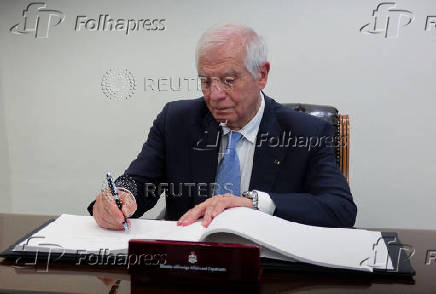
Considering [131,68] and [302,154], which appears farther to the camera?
[131,68]

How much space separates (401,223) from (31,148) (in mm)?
2391

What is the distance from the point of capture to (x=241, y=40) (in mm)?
1902

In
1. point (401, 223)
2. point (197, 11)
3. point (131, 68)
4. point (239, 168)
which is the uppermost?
point (197, 11)

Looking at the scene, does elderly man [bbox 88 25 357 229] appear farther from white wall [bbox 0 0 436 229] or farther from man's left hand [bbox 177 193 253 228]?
white wall [bbox 0 0 436 229]

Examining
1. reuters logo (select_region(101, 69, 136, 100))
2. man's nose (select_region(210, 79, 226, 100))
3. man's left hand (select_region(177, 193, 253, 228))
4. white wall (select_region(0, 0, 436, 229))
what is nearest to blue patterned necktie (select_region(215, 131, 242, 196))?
man's nose (select_region(210, 79, 226, 100))

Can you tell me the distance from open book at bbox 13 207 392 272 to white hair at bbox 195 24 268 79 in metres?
0.72

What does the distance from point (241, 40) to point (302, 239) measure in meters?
0.87

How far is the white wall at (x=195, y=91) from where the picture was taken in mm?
3051

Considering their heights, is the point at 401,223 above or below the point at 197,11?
below

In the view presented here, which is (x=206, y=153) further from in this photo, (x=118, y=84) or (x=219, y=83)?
(x=118, y=84)

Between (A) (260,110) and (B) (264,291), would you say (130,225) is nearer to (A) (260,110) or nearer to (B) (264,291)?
(B) (264,291)

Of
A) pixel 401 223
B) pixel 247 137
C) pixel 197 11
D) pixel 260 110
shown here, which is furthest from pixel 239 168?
pixel 401 223

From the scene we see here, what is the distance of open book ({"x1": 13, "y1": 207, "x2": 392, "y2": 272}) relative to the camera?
122 cm

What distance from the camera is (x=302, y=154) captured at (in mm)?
2025
